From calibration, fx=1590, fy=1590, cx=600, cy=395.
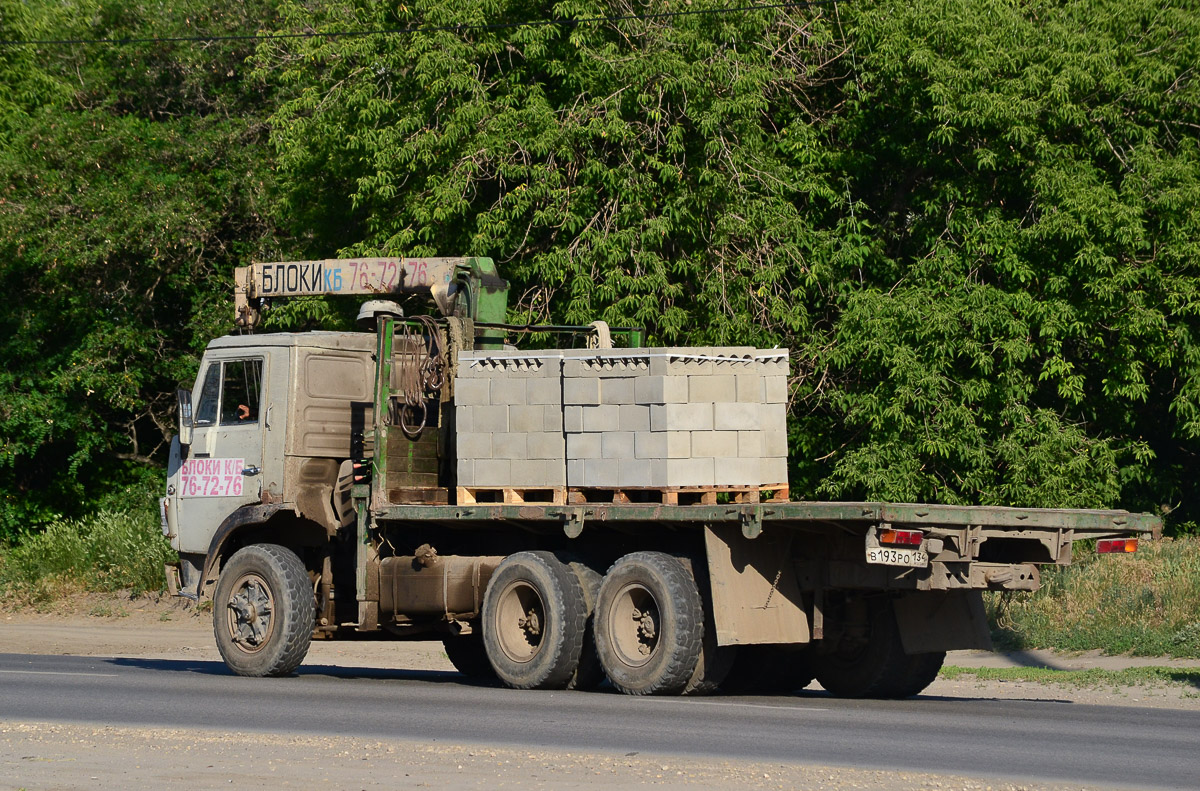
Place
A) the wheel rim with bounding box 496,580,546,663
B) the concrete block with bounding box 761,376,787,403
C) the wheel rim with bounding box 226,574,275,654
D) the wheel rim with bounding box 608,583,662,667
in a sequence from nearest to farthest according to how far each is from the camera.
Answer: the wheel rim with bounding box 608,583,662,667
the concrete block with bounding box 761,376,787,403
the wheel rim with bounding box 496,580,546,663
the wheel rim with bounding box 226,574,275,654

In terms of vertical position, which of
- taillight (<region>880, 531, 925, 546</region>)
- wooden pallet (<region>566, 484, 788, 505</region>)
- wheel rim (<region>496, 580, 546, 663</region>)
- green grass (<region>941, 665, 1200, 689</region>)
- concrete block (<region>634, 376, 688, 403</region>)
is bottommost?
green grass (<region>941, 665, 1200, 689</region>)

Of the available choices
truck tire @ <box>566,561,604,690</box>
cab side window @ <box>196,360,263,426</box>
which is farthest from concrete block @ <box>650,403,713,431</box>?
cab side window @ <box>196,360,263,426</box>

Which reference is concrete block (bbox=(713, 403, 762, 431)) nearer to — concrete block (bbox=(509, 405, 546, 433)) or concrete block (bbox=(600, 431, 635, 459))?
concrete block (bbox=(600, 431, 635, 459))

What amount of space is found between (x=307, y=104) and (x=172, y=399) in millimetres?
8359

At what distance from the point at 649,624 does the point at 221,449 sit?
4928 millimetres

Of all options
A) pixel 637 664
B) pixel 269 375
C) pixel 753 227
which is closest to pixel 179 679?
pixel 269 375

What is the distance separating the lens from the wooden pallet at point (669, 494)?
12516 mm

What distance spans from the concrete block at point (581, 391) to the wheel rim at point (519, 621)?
1697mm

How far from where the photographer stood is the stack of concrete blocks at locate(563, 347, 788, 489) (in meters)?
12.4

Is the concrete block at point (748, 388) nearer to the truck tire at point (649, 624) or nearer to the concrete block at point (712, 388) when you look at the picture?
the concrete block at point (712, 388)

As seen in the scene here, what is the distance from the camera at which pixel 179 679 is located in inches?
575

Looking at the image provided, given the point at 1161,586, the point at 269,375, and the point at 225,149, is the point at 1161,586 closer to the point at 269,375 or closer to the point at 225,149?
the point at 269,375

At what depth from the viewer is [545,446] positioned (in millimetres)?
13062

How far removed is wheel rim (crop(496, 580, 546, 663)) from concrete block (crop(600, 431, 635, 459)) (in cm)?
149
